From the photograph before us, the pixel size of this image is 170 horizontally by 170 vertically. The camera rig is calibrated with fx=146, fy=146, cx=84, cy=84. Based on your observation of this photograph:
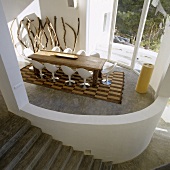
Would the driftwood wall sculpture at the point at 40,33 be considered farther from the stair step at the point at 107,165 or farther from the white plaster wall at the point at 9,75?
the stair step at the point at 107,165

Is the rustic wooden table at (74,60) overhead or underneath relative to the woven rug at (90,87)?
overhead

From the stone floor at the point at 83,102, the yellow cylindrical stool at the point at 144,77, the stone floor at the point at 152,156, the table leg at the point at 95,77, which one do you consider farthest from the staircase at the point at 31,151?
the yellow cylindrical stool at the point at 144,77

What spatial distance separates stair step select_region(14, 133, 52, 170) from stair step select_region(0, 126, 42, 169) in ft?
0.23

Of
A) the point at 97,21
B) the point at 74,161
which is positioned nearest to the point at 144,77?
the point at 74,161

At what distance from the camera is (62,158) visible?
3094 millimetres

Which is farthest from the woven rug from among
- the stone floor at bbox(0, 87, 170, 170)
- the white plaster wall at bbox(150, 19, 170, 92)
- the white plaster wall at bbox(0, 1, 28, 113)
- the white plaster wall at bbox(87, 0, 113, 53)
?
the white plaster wall at bbox(87, 0, 113, 53)

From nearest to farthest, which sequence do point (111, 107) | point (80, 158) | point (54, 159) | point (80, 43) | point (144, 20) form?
1. point (54, 159)
2. point (80, 158)
3. point (111, 107)
4. point (144, 20)
5. point (80, 43)

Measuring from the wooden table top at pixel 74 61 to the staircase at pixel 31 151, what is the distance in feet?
6.64

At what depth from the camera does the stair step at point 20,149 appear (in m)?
2.49

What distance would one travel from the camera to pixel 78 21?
216 inches

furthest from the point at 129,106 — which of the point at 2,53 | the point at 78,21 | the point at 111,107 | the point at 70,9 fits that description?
the point at 70,9

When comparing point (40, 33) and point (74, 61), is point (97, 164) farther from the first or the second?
point (40, 33)

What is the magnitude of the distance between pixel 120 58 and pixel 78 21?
2191 millimetres

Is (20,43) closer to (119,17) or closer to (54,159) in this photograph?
(119,17)
